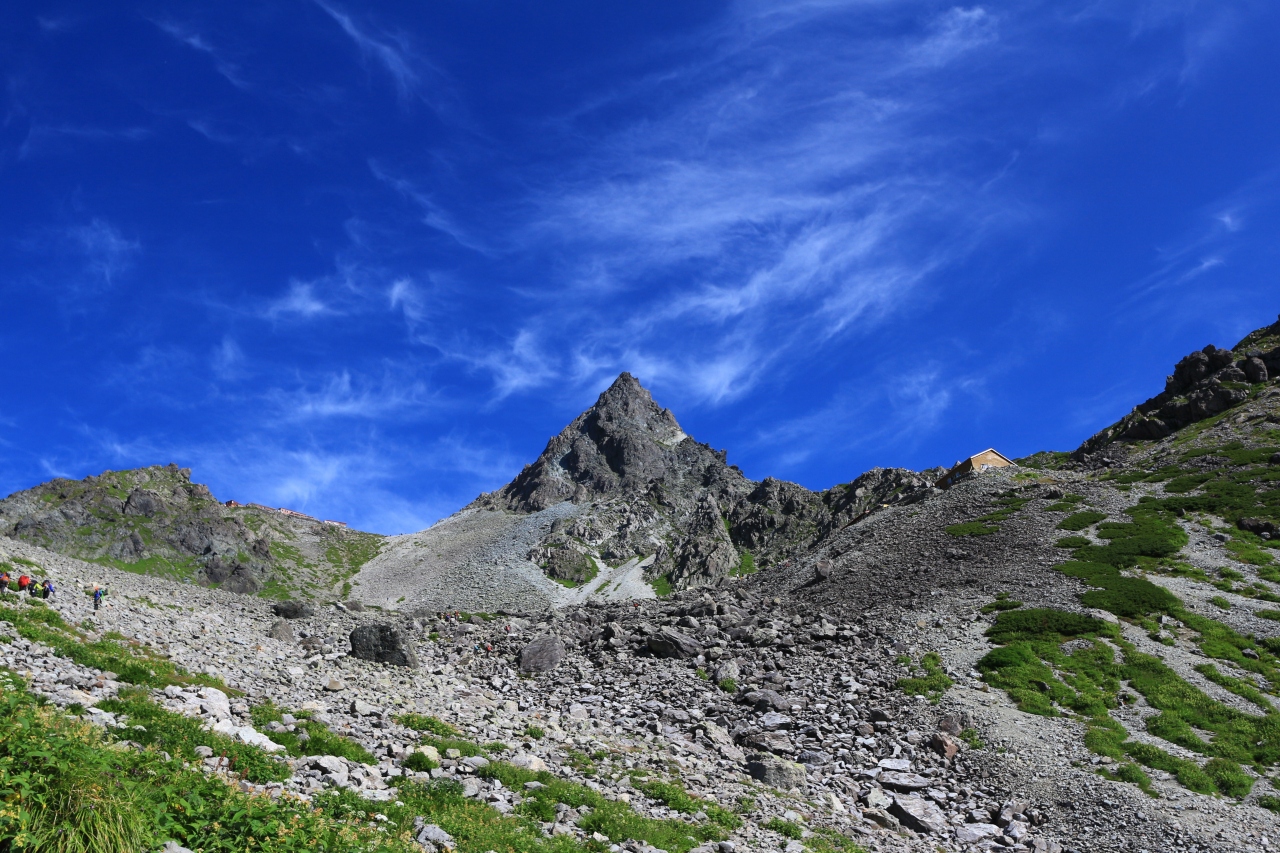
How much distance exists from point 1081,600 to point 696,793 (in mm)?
40389

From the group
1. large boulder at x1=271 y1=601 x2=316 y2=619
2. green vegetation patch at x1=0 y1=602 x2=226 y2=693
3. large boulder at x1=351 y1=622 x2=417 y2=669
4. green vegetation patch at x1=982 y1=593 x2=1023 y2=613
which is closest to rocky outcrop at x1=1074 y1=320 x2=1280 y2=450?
green vegetation patch at x1=982 y1=593 x2=1023 y2=613

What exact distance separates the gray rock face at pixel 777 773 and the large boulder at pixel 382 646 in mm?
20642

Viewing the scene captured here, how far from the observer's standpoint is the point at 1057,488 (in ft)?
269

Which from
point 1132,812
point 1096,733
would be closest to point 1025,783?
point 1132,812

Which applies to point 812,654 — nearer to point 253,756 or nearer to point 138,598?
point 253,756

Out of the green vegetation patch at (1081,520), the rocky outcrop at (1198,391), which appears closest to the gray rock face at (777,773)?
the green vegetation patch at (1081,520)

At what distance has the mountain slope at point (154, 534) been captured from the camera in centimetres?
14800

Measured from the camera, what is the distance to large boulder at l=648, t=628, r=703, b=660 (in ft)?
148

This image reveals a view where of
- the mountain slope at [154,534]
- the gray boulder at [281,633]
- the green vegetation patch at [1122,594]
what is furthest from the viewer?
the mountain slope at [154,534]

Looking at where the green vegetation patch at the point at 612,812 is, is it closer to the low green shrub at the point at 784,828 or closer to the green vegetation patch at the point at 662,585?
the low green shrub at the point at 784,828

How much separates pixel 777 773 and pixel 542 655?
21.2 meters

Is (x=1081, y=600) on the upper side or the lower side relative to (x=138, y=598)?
upper

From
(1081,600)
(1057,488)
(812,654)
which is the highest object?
(1057,488)

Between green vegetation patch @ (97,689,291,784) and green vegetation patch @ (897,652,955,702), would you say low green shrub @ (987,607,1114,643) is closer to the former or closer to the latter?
green vegetation patch @ (897,652,955,702)
